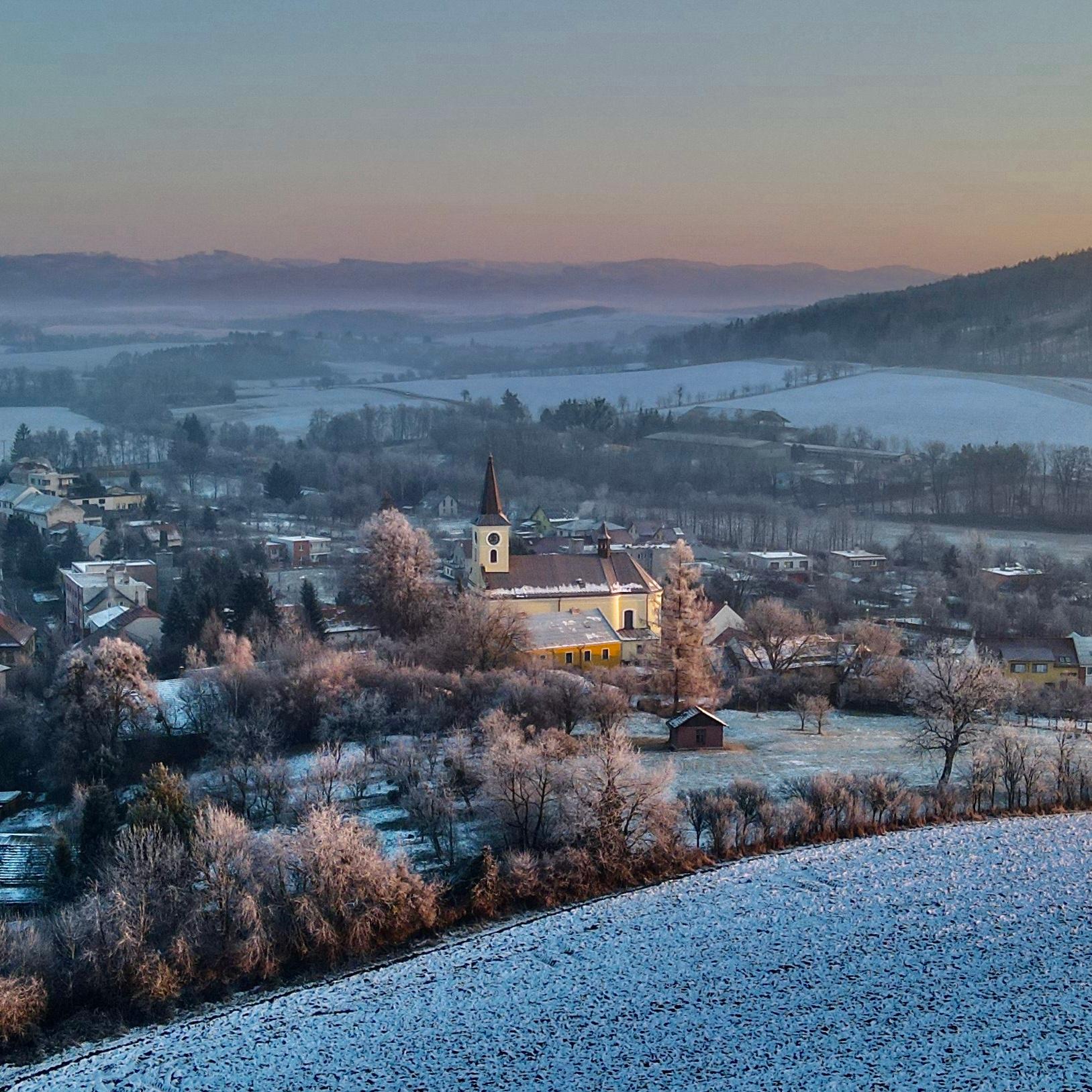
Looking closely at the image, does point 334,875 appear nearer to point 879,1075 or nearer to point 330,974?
point 330,974

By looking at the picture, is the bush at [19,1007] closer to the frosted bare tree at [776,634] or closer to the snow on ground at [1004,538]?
the frosted bare tree at [776,634]

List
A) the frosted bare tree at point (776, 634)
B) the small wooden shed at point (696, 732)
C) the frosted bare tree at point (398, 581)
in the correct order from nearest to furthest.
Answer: the small wooden shed at point (696, 732) < the frosted bare tree at point (776, 634) < the frosted bare tree at point (398, 581)

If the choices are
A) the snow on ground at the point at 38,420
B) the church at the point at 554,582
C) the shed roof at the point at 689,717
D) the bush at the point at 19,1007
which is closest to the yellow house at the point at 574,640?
the church at the point at 554,582

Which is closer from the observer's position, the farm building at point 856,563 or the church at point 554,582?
the church at point 554,582

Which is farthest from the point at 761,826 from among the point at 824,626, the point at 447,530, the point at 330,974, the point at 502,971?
the point at 447,530

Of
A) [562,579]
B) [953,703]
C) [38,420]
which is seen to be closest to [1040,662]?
[953,703]

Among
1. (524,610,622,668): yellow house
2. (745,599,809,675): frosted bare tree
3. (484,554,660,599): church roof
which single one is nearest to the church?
(484,554,660,599): church roof
